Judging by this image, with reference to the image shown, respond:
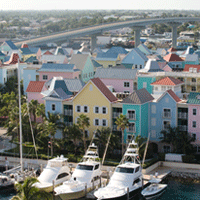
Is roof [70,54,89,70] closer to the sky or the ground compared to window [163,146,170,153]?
closer to the sky

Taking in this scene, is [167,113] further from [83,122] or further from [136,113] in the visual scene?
[83,122]

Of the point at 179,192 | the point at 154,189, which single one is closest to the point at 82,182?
the point at 154,189

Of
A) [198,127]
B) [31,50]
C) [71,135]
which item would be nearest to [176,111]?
[198,127]

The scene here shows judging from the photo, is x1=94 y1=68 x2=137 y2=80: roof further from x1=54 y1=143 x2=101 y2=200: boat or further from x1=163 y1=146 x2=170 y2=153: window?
x1=54 y1=143 x2=101 y2=200: boat

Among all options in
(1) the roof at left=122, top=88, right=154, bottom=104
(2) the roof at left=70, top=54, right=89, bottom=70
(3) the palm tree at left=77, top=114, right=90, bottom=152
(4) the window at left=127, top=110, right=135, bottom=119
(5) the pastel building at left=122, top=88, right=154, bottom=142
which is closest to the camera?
(3) the palm tree at left=77, top=114, right=90, bottom=152

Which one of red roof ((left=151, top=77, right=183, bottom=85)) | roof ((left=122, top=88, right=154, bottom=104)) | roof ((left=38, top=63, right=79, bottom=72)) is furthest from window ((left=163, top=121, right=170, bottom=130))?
roof ((left=38, top=63, right=79, bottom=72))

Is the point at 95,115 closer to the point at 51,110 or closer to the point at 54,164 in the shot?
the point at 51,110
